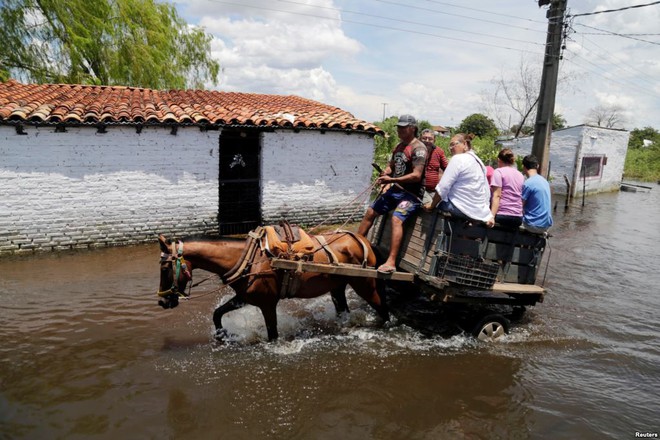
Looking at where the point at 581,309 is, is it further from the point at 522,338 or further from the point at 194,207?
the point at 194,207

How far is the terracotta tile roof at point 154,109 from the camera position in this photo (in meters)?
9.11

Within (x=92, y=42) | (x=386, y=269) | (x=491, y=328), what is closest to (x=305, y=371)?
(x=386, y=269)

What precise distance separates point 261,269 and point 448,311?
3.17 meters

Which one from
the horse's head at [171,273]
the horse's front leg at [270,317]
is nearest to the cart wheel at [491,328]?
the horse's front leg at [270,317]

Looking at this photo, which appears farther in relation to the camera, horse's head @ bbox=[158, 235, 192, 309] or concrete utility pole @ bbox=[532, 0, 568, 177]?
concrete utility pole @ bbox=[532, 0, 568, 177]

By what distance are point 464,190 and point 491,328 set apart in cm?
197

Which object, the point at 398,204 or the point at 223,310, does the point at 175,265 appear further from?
the point at 398,204

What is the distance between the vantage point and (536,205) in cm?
600

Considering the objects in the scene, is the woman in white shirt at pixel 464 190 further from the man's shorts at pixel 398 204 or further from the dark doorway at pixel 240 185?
the dark doorway at pixel 240 185

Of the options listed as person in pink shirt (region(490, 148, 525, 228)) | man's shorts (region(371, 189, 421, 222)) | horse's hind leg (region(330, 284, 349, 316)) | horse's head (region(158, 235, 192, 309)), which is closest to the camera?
horse's head (region(158, 235, 192, 309))

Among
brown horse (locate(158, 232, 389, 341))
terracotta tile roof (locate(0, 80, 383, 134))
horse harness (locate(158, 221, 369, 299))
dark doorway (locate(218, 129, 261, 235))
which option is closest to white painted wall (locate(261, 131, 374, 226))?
dark doorway (locate(218, 129, 261, 235))

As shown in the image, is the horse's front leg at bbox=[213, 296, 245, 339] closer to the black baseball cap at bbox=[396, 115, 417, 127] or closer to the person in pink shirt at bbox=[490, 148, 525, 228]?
the black baseball cap at bbox=[396, 115, 417, 127]

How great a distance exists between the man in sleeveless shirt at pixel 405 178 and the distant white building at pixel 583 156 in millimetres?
16835

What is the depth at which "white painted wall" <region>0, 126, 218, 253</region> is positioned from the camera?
8.83 m
